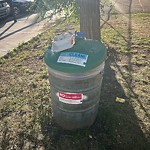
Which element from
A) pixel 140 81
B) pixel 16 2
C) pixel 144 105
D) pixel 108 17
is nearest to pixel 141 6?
pixel 108 17

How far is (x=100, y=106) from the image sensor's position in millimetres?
3541

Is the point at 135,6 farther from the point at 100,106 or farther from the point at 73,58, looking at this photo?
the point at 73,58

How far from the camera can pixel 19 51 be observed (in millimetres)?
6035

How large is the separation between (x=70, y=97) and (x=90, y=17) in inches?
87.1

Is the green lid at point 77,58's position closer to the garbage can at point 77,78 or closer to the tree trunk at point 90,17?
the garbage can at point 77,78

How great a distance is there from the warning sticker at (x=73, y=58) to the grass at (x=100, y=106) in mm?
1144

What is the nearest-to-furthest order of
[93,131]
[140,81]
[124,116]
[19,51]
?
1. [93,131]
2. [124,116]
3. [140,81]
4. [19,51]

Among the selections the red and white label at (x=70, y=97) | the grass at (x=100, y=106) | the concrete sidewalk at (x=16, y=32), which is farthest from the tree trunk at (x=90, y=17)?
the concrete sidewalk at (x=16, y=32)

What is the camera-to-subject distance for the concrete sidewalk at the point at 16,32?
6784 millimetres

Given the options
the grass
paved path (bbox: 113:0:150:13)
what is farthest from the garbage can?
paved path (bbox: 113:0:150:13)

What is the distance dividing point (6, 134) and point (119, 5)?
10061 mm

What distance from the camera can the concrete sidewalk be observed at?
678 centimetres

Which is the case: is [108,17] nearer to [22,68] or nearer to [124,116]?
[22,68]

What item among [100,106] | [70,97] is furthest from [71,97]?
[100,106]
